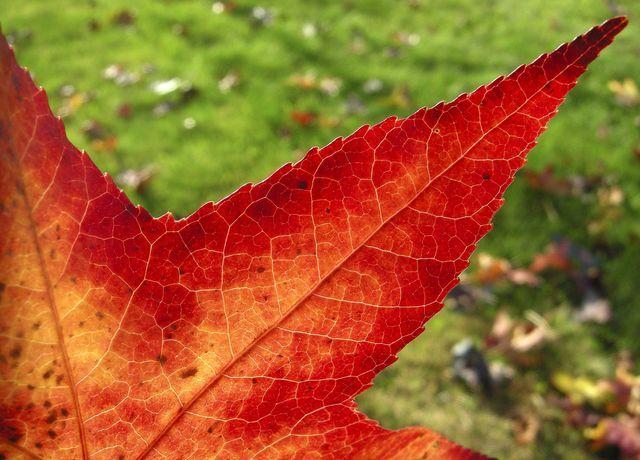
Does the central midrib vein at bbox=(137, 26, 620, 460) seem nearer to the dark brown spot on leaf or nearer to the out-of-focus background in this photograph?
the dark brown spot on leaf

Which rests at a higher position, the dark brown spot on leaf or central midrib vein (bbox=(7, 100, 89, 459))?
central midrib vein (bbox=(7, 100, 89, 459))

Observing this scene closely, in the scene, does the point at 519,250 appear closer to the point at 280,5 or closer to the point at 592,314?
the point at 592,314

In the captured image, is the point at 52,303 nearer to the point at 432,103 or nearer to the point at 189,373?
the point at 189,373

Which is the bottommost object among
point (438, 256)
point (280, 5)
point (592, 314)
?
point (592, 314)

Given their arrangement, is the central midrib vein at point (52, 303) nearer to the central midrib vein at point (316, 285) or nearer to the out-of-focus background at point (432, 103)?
the central midrib vein at point (316, 285)

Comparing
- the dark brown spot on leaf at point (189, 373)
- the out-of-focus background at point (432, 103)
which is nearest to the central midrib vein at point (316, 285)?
the dark brown spot on leaf at point (189, 373)

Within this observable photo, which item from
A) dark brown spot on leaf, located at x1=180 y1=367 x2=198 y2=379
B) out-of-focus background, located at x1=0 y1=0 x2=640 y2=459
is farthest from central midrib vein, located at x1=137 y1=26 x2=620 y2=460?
out-of-focus background, located at x1=0 y1=0 x2=640 y2=459

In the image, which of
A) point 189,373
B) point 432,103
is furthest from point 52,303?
point 432,103

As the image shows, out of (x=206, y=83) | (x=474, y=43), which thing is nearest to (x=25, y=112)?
(x=206, y=83)
